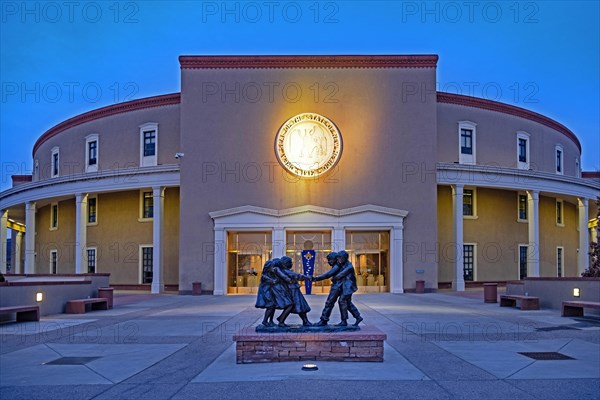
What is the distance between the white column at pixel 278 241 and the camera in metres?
34.3

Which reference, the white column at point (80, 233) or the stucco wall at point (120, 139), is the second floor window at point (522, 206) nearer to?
the stucco wall at point (120, 139)

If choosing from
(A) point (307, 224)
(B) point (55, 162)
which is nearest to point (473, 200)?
(A) point (307, 224)

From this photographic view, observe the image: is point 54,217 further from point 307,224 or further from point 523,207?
point 523,207

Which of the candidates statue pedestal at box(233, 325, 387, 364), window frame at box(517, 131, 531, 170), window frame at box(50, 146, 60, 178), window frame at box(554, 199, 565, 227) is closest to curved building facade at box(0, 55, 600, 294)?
window frame at box(517, 131, 531, 170)

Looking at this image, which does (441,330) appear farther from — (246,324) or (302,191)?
(302,191)

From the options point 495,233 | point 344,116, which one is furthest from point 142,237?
point 495,233

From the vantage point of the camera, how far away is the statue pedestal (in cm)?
1121

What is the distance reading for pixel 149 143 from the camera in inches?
1592

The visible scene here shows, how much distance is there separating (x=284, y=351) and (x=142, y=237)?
31.0 meters

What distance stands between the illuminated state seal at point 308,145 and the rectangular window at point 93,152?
14687 millimetres

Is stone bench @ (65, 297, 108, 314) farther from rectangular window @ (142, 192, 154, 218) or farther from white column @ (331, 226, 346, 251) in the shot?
rectangular window @ (142, 192, 154, 218)

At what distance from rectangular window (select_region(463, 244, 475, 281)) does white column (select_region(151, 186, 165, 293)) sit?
62.4 feet

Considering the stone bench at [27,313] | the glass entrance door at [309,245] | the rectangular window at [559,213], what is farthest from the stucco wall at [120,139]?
the rectangular window at [559,213]

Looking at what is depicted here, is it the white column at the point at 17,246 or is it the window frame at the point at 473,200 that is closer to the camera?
the window frame at the point at 473,200
